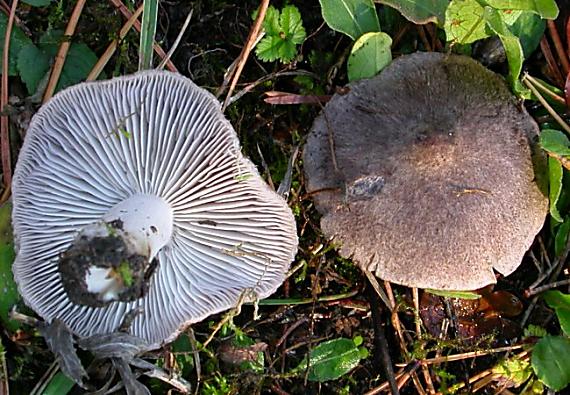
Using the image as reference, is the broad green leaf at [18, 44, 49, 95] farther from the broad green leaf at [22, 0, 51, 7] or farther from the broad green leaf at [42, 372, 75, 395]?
the broad green leaf at [42, 372, 75, 395]

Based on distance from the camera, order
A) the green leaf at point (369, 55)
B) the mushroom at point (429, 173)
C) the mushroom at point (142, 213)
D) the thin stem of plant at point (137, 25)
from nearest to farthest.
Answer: the mushroom at point (142, 213), the mushroom at point (429, 173), the green leaf at point (369, 55), the thin stem of plant at point (137, 25)

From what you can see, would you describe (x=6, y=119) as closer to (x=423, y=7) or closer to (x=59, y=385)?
(x=59, y=385)

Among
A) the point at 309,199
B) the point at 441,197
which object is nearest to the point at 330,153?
the point at 309,199

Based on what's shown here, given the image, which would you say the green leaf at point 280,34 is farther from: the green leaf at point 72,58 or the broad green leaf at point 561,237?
the broad green leaf at point 561,237

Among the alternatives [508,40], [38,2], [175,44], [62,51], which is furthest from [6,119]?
[508,40]

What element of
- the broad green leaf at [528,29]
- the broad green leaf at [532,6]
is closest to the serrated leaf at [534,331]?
the broad green leaf at [528,29]

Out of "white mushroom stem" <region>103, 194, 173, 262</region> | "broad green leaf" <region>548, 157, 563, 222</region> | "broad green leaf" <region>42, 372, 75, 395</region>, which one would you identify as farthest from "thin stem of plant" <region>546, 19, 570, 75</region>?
"broad green leaf" <region>42, 372, 75, 395</region>

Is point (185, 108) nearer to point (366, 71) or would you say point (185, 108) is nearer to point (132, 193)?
point (132, 193)
